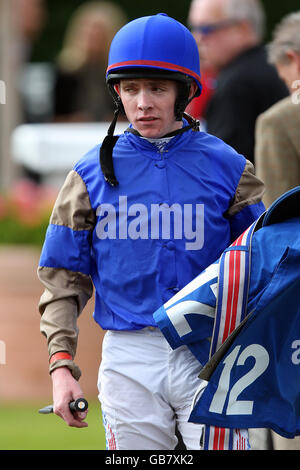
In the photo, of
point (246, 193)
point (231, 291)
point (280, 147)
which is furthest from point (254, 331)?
point (280, 147)

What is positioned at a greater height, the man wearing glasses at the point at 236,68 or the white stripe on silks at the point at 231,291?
the man wearing glasses at the point at 236,68

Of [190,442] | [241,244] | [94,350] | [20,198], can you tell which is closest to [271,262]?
[241,244]

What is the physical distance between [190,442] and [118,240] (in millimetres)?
610

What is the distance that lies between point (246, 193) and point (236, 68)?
7.47ft

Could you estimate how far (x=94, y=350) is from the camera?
6.55m

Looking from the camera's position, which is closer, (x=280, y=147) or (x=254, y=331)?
(x=254, y=331)

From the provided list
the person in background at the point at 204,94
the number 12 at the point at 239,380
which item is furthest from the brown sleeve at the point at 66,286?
the person in background at the point at 204,94

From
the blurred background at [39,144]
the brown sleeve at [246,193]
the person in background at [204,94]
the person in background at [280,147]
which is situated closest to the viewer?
the brown sleeve at [246,193]

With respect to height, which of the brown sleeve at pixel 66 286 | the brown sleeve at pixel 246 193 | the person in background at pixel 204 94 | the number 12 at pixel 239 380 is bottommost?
the number 12 at pixel 239 380

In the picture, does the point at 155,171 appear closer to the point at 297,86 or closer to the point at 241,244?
the point at 241,244

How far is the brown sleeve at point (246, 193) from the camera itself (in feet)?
10.3

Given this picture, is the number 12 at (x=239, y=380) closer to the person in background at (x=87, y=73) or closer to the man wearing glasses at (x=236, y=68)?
the man wearing glasses at (x=236, y=68)

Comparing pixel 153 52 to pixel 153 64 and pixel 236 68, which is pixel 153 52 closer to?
pixel 153 64

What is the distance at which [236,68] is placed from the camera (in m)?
5.32
